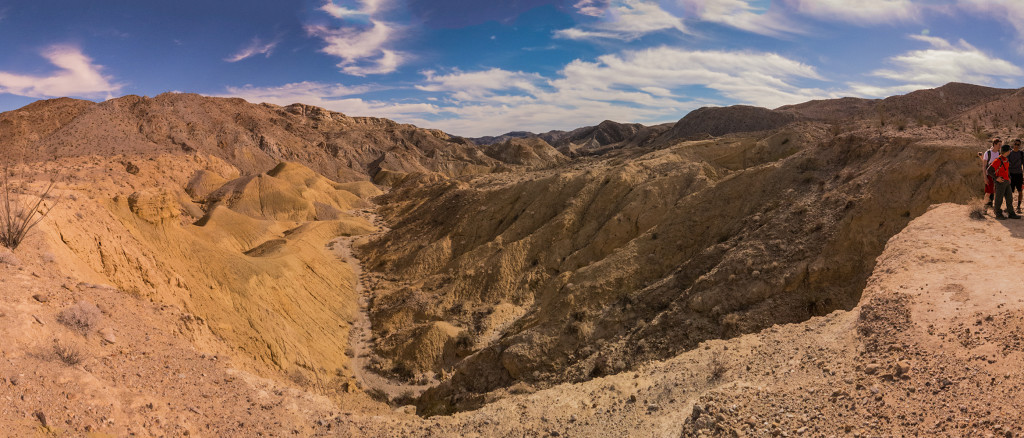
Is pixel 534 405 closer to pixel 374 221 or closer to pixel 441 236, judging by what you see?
pixel 441 236

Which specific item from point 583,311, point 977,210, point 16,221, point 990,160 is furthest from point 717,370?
point 16,221

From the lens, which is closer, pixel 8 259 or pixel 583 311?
pixel 8 259

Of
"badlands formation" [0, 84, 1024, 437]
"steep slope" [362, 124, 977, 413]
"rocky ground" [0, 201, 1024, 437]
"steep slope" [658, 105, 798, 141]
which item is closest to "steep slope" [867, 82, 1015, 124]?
"steep slope" [658, 105, 798, 141]

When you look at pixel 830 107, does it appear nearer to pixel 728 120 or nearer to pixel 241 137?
pixel 728 120

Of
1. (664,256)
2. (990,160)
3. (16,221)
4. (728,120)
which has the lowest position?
(664,256)

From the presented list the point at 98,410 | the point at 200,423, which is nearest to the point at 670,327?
the point at 200,423

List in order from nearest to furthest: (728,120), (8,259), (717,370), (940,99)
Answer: (717,370) → (8,259) → (940,99) → (728,120)

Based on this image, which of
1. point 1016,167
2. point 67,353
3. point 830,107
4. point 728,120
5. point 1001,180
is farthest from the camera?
point 728,120

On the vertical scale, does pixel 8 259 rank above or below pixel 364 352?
above
